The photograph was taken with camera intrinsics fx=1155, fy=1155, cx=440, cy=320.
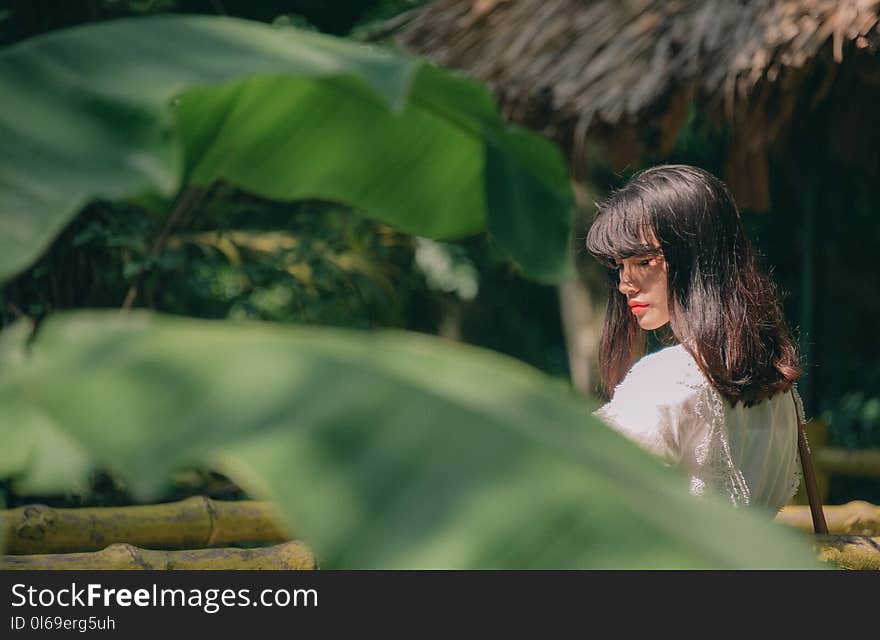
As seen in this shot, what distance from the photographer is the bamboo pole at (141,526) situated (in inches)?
82.5

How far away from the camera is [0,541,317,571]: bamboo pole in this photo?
1791mm

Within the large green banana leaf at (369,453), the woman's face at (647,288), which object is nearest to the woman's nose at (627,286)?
the woman's face at (647,288)

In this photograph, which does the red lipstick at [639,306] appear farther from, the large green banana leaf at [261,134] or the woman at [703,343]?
the large green banana leaf at [261,134]

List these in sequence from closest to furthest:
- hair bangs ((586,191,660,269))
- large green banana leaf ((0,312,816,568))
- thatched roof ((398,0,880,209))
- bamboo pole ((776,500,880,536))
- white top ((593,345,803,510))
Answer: large green banana leaf ((0,312,816,568))
white top ((593,345,803,510))
hair bangs ((586,191,660,269))
bamboo pole ((776,500,880,536))
thatched roof ((398,0,880,209))

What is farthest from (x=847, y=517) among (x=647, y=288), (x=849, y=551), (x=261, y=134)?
(x=261, y=134)

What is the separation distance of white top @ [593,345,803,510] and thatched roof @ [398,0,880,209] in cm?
170

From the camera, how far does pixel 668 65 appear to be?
3.38 m

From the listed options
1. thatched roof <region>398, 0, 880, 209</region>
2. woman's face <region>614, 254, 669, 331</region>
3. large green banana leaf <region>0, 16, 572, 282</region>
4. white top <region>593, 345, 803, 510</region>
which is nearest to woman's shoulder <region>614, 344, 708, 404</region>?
white top <region>593, 345, 803, 510</region>

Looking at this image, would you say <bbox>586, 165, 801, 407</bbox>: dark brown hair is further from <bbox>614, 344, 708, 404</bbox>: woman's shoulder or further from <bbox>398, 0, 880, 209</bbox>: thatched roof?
<bbox>398, 0, 880, 209</bbox>: thatched roof

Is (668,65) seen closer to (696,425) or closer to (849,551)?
(849,551)

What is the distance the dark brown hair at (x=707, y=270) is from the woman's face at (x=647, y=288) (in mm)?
15

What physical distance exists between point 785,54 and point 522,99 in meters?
0.87

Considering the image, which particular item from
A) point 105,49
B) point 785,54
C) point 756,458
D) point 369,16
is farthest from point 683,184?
point 369,16
